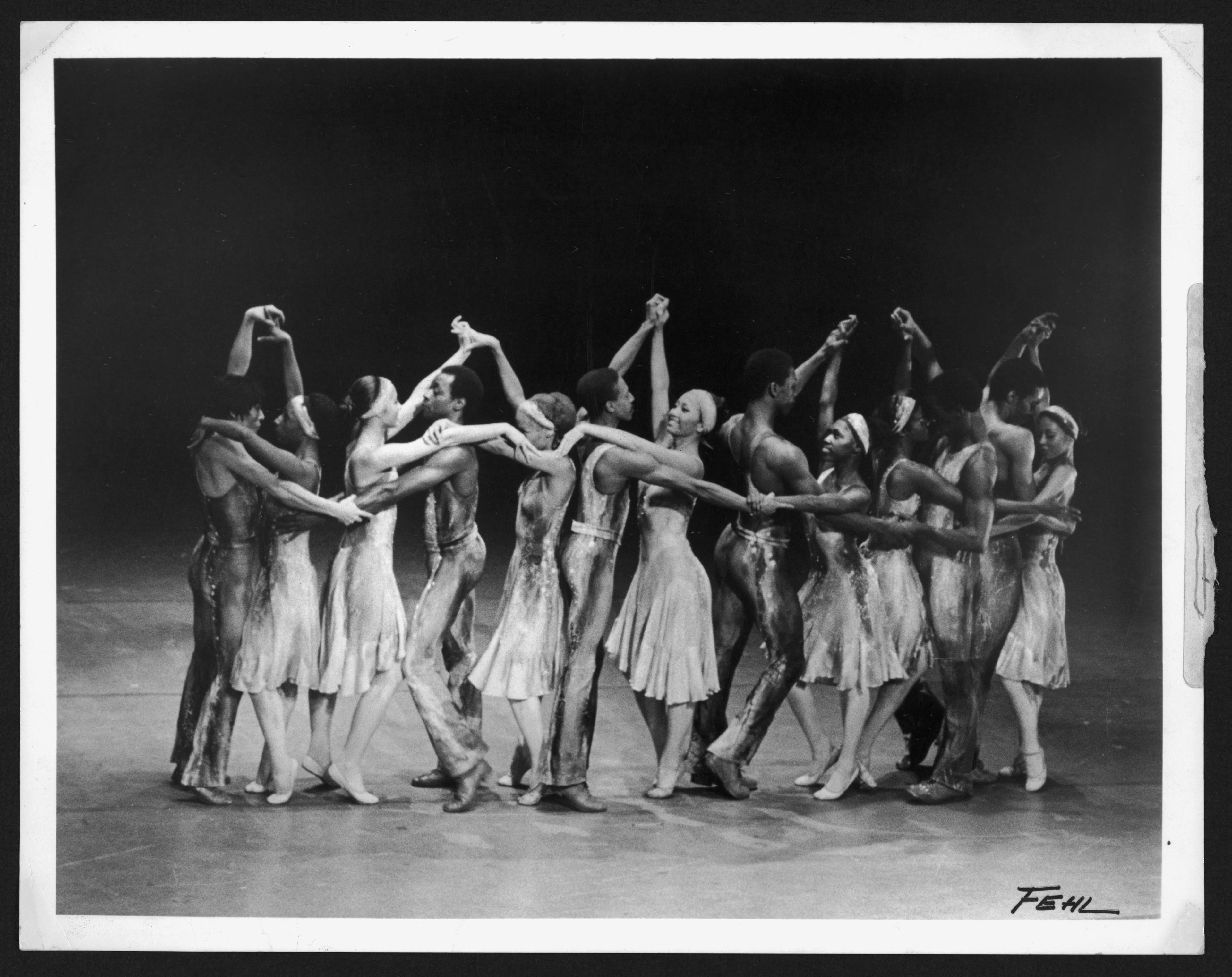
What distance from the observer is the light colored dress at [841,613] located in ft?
15.4

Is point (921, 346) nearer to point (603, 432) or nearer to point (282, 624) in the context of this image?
point (603, 432)

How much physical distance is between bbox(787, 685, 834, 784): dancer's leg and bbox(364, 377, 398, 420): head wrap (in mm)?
1693

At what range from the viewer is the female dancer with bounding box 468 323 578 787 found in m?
4.66

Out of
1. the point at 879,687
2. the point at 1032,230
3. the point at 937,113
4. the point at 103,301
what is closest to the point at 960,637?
the point at 879,687

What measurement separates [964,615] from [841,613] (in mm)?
425

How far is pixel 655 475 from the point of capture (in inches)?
183

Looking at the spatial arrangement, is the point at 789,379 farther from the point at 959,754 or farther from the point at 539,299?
the point at 959,754

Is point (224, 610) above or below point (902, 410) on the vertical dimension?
below

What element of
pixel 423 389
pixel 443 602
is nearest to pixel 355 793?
pixel 443 602

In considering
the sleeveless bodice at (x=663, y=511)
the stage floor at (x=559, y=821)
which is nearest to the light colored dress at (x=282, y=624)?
the stage floor at (x=559, y=821)

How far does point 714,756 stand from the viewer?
467cm
